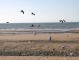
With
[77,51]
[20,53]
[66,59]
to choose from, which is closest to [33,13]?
[20,53]

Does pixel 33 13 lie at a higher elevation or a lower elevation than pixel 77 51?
higher

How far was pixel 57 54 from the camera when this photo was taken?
59.6 ft

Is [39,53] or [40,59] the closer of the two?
[40,59]

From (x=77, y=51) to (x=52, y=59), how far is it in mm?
4706

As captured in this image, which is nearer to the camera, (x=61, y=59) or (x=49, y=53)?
(x=61, y=59)

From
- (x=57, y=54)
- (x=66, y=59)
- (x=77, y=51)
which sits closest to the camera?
(x=66, y=59)

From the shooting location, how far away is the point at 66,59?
15305 mm

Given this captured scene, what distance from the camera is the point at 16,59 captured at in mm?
15891

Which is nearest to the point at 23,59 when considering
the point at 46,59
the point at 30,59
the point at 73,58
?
the point at 30,59

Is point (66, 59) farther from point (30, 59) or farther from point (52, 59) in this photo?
point (30, 59)

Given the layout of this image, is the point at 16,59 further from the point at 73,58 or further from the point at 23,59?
the point at 73,58

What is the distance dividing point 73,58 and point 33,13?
665 cm

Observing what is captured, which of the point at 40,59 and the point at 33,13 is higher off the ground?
the point at 33,13

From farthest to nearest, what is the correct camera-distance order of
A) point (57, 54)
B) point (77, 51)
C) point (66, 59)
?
point (77, 51)
point (57, 54)
point (66, 59)
